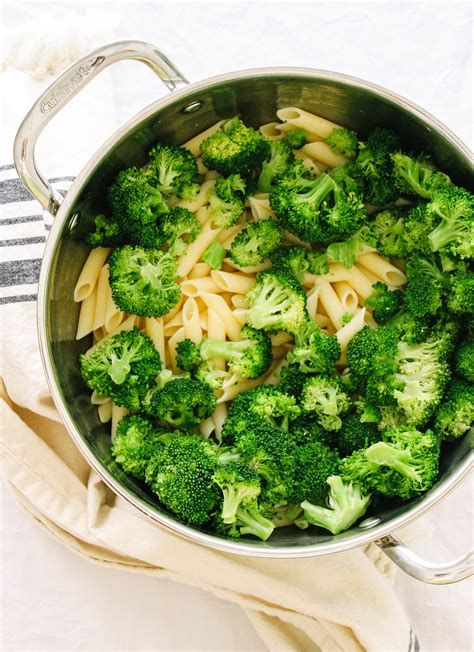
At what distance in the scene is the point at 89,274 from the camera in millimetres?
1984

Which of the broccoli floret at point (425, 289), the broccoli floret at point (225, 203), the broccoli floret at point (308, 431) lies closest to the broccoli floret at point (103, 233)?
the broccoli floret at point (225, 203)

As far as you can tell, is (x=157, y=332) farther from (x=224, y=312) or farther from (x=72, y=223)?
(x=72, y=223)

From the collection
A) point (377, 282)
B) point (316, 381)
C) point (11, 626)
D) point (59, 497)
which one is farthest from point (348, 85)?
point (11, 626)

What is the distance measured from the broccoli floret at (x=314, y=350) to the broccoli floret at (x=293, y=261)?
158mm

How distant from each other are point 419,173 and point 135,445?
1092 mm

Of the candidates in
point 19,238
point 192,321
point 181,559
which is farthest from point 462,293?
point 19,238

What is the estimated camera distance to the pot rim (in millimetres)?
1735

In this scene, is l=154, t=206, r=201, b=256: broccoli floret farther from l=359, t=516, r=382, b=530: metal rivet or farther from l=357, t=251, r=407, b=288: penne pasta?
l=359, t=516, r=382, b=530: metal rivet

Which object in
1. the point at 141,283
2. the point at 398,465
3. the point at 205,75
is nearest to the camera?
the point at 398,465

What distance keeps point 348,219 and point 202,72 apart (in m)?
0.78

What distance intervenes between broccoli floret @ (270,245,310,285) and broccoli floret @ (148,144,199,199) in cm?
31

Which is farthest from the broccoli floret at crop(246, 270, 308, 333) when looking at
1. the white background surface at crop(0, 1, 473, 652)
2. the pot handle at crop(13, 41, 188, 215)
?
the white background surface at crop(0, 1, 473, 652)

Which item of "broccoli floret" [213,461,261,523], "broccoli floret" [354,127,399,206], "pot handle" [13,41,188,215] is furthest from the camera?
"broccoli floret" [354,127,399,206]

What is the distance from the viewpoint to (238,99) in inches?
77.8
